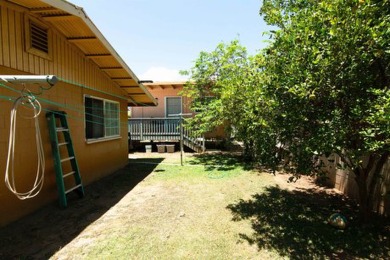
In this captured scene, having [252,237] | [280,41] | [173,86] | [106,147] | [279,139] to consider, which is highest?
[173,86]

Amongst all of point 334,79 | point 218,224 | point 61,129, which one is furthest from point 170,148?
point 334,79

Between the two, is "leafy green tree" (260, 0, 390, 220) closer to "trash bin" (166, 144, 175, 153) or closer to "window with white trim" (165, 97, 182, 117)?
"trash bin" (166, 144, 175, 153)

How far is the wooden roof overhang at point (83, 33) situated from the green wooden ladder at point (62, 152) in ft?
6.42

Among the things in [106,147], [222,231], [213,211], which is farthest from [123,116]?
[222,231]

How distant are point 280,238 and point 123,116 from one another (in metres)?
7.87

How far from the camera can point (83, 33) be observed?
5.88 metres

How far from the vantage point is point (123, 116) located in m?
10.1

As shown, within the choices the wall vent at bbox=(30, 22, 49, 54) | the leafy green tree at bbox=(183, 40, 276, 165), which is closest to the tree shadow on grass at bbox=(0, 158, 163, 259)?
the wall vent at bbox=(30, 22, 49, 54)

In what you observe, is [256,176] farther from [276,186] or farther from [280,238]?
[280,238]

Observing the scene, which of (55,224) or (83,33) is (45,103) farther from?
(55,224)

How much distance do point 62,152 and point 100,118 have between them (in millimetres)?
2282

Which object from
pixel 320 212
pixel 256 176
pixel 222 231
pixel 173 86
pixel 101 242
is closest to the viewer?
Result: pixel 101 242

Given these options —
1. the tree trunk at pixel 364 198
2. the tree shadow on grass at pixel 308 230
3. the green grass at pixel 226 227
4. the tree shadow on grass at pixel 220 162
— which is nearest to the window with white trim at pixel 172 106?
the tree shadow on grass at pixel 220 162

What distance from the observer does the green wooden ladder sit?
17.4 ft
